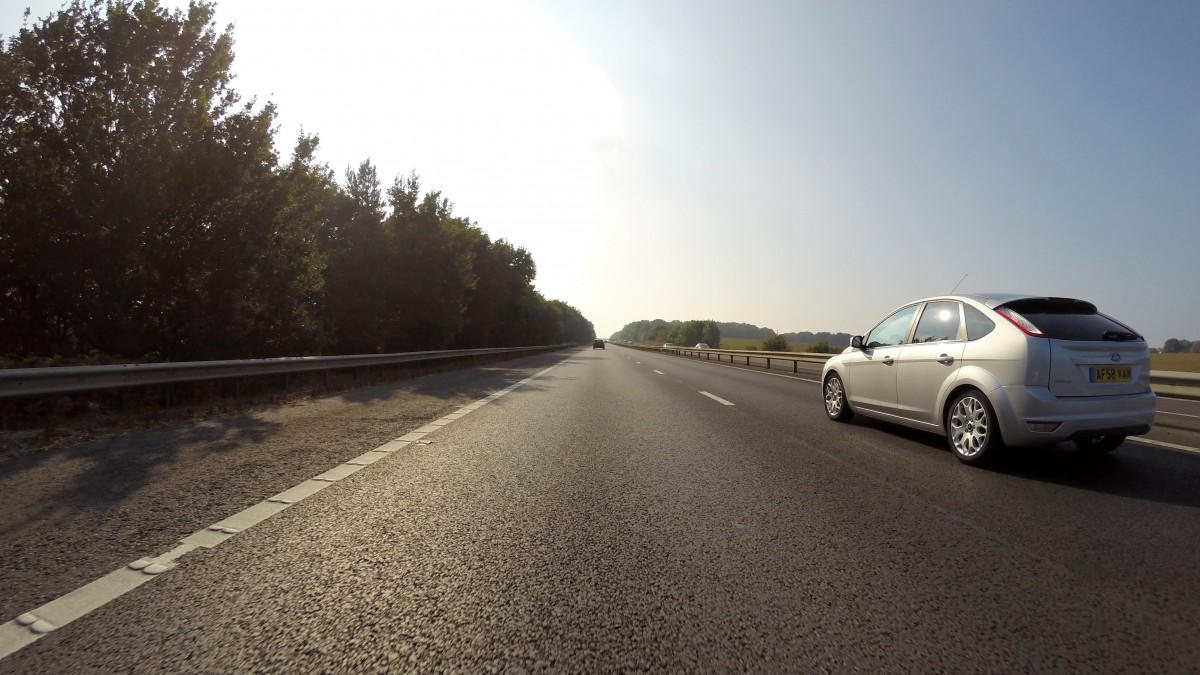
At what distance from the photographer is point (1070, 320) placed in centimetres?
552

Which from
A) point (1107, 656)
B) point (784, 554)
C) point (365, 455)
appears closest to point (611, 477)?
point (784, 554)

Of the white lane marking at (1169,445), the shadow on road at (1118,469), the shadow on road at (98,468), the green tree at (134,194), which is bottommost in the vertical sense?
the shadow on road at (98,468)

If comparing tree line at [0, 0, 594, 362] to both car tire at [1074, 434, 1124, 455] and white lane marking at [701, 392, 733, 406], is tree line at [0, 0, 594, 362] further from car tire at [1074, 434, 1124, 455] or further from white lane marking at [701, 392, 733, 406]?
car tire at [1074, 434, 1124, 455]

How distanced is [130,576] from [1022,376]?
6273 mm

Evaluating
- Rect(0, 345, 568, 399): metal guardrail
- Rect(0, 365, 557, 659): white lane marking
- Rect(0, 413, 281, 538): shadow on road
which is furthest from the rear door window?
Rect(0, 345, 568, 399): metal guardrail

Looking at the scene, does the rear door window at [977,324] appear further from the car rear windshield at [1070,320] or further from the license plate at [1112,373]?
the license plate at [1112,373]

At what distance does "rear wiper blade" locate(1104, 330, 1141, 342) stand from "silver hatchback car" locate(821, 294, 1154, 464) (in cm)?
1

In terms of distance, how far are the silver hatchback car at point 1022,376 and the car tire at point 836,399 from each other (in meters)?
1.54

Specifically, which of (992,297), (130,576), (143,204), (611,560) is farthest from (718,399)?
(143,204)

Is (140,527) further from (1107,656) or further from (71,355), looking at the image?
(71,355)

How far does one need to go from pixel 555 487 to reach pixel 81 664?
9.69 ft

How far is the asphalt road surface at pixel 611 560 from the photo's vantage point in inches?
85.5

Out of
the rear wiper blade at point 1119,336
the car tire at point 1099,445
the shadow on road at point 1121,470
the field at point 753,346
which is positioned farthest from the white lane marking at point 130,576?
the field at point 753,346

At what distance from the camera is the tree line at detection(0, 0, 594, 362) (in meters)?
13.3
